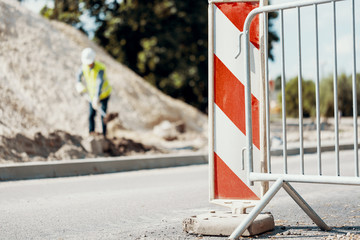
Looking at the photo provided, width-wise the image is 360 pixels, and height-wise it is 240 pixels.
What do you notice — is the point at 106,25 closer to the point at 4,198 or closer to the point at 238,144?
the point at 4,198

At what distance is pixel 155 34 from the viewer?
1244 inches

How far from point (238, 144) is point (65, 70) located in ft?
48.9

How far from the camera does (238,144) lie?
4633 mm

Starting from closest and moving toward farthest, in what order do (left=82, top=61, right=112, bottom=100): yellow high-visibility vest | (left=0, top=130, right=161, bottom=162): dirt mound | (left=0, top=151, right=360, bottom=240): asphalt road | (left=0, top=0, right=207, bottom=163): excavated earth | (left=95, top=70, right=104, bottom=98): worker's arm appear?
(left=0, top=151, right=360, bottom=240): asphalt road → (left=0, top=130, right=161, bottom=162): dirt mound → (left=0, top=0, right=207, bottom=163): excavated earth → (left=95, top=70, right=104, bottom=98): worker's arm → (left=82, top=61, right=112, bottom=100): yellow high-visibility vest

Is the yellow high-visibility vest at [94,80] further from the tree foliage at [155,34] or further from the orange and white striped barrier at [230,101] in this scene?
the tree foliage at [155,34]

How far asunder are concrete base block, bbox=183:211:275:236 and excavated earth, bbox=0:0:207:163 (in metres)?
6.71

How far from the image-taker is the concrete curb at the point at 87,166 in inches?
360

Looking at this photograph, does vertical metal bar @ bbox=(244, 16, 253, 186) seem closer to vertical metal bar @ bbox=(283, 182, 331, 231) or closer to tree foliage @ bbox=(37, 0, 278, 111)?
vertical metal bar @ bbox=(283, 182, 331, 231)

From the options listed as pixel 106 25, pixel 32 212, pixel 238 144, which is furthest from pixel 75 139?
pixel 106 25

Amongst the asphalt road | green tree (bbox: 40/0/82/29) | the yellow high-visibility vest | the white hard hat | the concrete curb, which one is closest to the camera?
the asphalt road

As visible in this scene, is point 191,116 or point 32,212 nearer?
point 32,212

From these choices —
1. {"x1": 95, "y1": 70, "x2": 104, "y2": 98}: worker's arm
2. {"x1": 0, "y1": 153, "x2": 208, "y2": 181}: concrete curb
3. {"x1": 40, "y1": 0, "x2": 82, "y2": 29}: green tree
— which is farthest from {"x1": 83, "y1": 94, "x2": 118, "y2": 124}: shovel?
{"x1": 40, "y1": 0, "x2": 82, "y2": 29}: green tree

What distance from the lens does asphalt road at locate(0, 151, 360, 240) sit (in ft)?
15.6

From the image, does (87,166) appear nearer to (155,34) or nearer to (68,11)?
(155,34)
